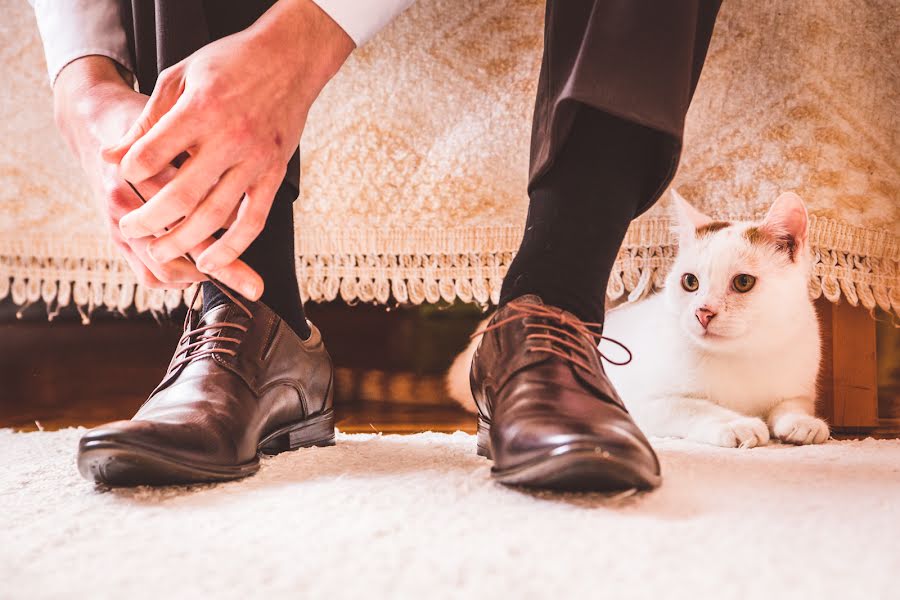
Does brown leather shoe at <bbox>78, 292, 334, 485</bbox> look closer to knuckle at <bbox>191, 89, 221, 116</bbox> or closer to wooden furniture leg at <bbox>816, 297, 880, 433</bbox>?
knuckle at <bbox>191, 89, 221, 116</bbox>

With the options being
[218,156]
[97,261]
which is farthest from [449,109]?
[97,261]

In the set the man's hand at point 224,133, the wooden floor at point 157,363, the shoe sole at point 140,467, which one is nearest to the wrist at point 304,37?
the man's hand at point 224,133

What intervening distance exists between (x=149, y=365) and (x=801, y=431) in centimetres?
96

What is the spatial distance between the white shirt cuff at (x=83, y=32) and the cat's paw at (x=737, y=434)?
2.53ft

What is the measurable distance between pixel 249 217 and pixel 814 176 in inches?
29.5

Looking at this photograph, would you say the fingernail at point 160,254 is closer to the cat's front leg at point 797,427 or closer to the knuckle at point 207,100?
the knuckle at point 207,100

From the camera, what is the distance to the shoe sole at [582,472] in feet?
1.32

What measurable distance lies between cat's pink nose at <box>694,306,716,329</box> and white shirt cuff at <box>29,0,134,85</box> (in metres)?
0.72

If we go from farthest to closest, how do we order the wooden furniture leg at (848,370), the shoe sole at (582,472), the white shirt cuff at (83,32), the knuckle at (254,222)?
the wooden furniture leg at (848,370)
the white shirt cuff at (83,32)
the knuckle at (254,222)
the shoe sole at (582,472)

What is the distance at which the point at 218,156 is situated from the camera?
48 centimetres

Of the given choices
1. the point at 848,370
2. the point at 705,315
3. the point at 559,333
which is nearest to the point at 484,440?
the point at 559,333

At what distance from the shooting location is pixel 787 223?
0.78m

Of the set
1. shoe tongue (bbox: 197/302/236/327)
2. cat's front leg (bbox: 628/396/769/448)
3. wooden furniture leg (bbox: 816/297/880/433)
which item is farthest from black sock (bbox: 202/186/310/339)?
wooden furniture leg (bbox: 816/297/880/433)

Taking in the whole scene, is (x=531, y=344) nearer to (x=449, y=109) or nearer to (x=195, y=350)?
(x=195, y=350)
